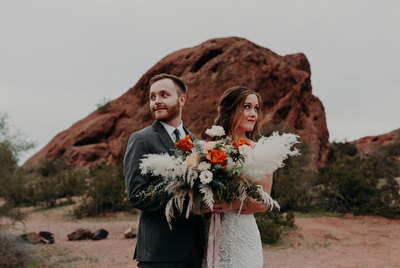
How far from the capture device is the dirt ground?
6.39 meters

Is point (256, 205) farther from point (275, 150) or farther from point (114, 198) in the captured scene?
point (114, 198)

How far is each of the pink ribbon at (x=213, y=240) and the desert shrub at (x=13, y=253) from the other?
18.4ft

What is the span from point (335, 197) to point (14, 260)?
36.7ft

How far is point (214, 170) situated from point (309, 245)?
23.4 feet

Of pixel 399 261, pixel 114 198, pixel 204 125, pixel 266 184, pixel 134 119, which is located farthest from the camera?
pixel 134 119

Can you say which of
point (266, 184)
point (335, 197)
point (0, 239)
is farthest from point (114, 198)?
point (266, 184)

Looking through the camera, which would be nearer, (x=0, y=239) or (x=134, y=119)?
(x=0, y=239)

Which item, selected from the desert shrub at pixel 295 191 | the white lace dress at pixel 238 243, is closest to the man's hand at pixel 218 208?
the white lace dress at pixel 238 243

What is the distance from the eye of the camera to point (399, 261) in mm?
6320

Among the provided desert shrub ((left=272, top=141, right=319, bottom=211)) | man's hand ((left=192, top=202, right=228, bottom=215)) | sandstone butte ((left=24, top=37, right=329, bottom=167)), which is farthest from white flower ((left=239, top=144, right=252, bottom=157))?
sandstone butte ((left=24, top=37, right=329, bottom=167))

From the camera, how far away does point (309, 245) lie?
302 inches

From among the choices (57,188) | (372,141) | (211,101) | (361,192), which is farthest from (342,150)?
(57,188)

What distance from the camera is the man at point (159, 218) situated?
1.98 m

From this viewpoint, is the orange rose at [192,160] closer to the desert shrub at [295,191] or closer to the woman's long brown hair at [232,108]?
the woman's long brown hair at [232,108]
